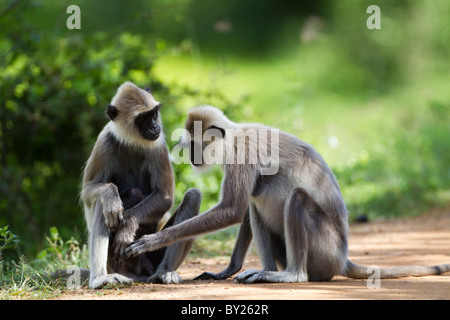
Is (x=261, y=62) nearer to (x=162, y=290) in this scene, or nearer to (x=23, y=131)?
(x=23, y=131)

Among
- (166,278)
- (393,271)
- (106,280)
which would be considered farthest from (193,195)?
(393,271)

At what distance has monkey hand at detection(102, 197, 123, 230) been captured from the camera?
16.2 ft

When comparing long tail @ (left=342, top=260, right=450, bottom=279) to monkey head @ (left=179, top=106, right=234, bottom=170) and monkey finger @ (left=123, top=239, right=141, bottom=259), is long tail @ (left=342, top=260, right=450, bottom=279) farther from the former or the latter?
monkey finger @ (left=123, top=239, right=141, bottom=259)

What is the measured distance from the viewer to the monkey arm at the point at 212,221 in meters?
4.83

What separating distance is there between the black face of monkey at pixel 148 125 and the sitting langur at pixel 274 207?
25 centimetres

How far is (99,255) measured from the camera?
484 cm

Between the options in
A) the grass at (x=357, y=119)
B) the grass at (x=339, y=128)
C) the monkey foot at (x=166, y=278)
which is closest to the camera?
the monkey foot at (x=166, y=278)

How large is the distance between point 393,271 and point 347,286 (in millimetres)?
555

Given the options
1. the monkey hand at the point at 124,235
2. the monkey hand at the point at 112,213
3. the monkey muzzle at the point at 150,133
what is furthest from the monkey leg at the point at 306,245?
the monkey muzzle at the point at 150,133

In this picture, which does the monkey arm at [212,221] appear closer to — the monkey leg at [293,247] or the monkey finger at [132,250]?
the monkey finger at [132,250]

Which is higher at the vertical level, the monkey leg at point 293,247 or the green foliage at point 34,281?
the monkey leg at point 293,247

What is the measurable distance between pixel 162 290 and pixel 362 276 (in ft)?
5.13

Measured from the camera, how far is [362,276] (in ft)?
16.7
